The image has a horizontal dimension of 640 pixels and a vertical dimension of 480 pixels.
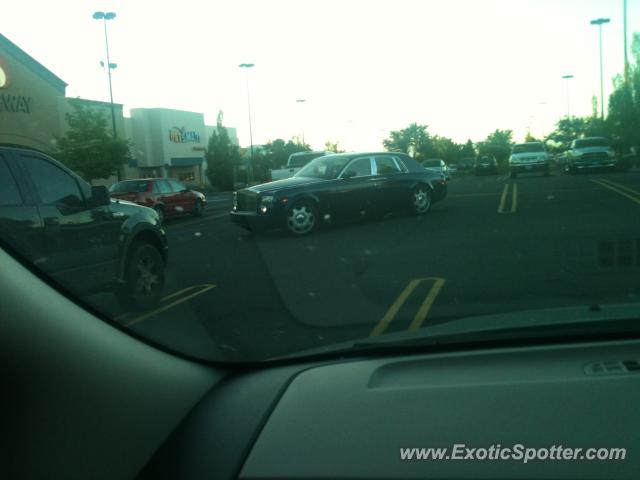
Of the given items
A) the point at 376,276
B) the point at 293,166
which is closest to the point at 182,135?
the point at 376,276

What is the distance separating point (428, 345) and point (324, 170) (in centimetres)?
1050

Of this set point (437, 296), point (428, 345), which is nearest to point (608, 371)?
point (428, 345)

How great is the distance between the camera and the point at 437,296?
628 cm

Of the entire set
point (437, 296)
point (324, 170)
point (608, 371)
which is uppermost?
point (324, 170)

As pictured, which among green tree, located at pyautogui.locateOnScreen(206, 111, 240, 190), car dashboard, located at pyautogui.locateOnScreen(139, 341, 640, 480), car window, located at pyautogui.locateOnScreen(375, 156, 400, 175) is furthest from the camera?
car window, located at pyautogui.locateOnScreen(375, 156, 400, 175)

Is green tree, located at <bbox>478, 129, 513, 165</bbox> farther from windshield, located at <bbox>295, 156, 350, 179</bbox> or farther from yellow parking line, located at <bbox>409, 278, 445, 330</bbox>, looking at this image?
yellow parking line, located at <bbox>409, 278, 445, 330</bbox>

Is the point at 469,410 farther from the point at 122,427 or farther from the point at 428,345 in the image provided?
the point at 122,427

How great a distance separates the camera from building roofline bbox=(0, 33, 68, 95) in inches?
100

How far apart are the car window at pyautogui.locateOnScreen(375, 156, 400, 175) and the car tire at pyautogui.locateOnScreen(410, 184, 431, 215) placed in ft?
2.55

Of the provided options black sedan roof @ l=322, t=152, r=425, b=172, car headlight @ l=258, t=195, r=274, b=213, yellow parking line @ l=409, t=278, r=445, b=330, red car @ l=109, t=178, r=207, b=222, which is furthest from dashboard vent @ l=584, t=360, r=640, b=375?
black sedan roof @ l=322, t=152, r=425, b=172

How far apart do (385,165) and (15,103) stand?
461 inches

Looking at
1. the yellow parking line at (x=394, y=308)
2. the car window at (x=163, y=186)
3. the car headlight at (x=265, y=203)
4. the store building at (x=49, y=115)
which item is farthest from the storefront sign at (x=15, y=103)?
the car headlight at (x=265, y=203)

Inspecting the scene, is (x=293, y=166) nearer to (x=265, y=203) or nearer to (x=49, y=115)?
(x=265, y=203)

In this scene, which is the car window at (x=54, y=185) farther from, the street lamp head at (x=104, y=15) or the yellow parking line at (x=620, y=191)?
the yellow parking line at (x=620, y=191)
